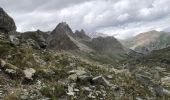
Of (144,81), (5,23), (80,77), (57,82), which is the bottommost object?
(144,81)

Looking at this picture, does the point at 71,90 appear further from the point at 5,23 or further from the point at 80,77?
the point at 5,23

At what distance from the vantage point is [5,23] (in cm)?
3594

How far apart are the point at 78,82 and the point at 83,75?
3.20ft

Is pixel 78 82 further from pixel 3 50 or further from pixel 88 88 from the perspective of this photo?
pixel 3 50

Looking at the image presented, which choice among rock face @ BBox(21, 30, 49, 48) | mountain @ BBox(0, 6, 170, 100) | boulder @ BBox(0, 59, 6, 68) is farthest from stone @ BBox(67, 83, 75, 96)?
rock face @ BBox(21, 30, 49, 48)

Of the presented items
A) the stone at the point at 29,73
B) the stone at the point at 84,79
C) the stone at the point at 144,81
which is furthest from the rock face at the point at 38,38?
the stone at the point at 84,79

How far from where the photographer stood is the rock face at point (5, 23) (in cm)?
3472

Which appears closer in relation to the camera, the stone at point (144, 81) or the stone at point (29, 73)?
the stone at point (29, 73)

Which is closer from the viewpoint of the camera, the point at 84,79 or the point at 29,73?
the point at 29,73

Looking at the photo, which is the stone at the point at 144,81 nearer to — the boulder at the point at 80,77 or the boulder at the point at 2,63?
the boulder at the point at 80,77

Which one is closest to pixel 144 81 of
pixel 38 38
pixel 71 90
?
pixel 71 90

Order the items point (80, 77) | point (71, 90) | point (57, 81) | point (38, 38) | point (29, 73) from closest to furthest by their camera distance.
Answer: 1. point (71, 90)
2. point (29, 73)
3. point (57, 81)
4. point (80, 77)
5. point (38, 38)

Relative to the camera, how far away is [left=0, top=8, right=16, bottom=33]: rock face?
114 feet

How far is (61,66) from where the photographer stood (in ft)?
73.3
